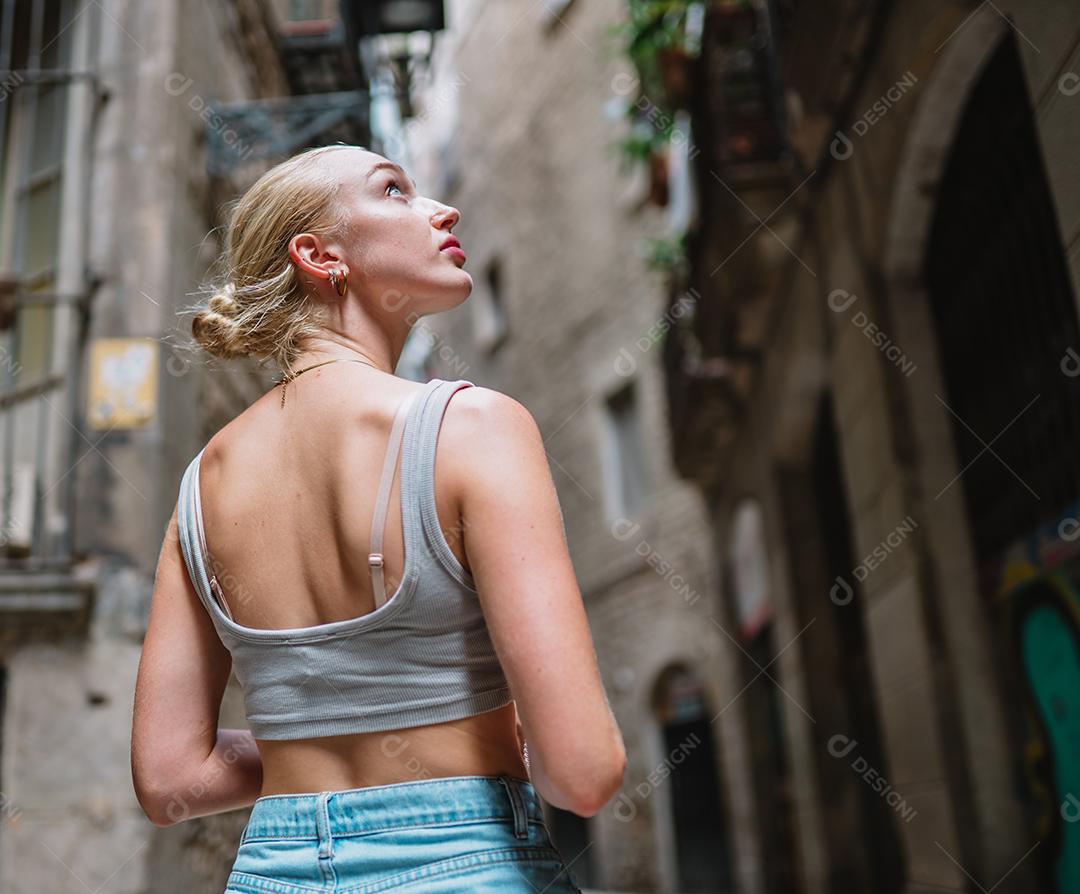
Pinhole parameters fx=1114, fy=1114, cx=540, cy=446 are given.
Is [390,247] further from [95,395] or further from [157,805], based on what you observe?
[95,395]

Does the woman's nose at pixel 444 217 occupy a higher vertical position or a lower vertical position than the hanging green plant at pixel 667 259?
lower

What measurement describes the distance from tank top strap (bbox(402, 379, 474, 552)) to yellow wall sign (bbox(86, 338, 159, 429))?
4.51 metres

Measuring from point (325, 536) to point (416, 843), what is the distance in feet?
1.20

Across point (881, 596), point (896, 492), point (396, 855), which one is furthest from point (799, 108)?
point (396, 855)

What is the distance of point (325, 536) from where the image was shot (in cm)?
133

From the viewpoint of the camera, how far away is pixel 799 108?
611cm

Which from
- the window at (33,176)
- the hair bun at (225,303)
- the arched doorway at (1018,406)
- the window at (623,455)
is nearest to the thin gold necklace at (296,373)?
the hair bun at (225,303)

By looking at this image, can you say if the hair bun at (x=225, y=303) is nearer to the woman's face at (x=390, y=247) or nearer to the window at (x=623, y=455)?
the woman's face at (x=390, y=247)

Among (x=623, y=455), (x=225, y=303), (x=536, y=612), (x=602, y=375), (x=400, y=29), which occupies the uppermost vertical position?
(x=400, y=29)

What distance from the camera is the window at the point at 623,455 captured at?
15391 mm

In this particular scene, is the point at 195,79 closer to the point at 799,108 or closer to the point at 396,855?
the point at 799,108

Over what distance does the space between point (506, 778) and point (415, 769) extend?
11 cm

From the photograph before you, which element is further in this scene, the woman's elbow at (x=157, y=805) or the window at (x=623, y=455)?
the window at (x=623, y=455)

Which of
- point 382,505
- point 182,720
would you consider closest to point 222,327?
point 382,505
